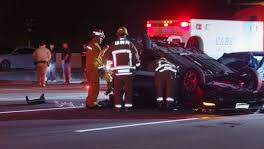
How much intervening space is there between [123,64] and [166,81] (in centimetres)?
98

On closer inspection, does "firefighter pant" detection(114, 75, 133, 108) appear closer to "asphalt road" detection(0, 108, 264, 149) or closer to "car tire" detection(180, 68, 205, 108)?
"asphalt road" detection(0, 108, 264, 149)

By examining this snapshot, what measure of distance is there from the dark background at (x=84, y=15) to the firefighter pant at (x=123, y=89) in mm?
47039

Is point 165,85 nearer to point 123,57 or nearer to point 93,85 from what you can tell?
point 123,57

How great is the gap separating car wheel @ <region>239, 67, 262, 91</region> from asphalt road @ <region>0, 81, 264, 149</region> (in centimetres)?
68

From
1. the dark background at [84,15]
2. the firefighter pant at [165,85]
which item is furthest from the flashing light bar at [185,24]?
the dark background at [84,15]

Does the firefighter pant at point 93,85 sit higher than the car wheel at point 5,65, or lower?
lower

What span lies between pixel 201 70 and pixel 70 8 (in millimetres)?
50962

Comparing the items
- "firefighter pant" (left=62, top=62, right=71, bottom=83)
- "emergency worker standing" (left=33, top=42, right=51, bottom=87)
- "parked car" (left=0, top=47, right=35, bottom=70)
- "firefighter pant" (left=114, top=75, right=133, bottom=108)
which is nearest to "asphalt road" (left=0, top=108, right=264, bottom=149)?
"firefighter pant" (left=114, top=75, right=133, bottom=108)

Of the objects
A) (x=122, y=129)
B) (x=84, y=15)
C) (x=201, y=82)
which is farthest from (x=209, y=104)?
(x=84, y=15)

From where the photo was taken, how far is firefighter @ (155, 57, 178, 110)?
13.4 meters

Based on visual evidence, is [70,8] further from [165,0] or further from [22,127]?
[22,127]

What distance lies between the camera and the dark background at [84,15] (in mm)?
60906

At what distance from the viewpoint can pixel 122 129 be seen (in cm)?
1094

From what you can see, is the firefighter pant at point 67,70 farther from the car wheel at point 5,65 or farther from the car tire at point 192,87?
the car wheel at point 5,65
